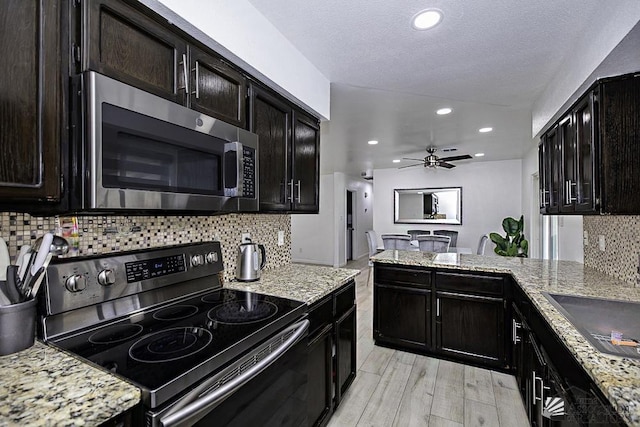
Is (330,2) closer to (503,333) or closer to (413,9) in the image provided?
(413,9)

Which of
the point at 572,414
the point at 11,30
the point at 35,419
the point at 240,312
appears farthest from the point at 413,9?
the point at 35,419

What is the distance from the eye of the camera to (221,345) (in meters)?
1.03

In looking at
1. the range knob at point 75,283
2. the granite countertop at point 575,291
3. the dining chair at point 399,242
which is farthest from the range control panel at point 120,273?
the dining chair at point 399,242

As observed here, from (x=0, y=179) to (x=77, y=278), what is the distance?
1.55 ft

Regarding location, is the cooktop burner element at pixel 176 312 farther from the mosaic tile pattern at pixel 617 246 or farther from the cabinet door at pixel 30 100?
the mosaic tile pattern at pixel 617 246

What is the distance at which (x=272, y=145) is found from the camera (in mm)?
1875

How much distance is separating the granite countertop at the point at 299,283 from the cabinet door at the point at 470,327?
1.11 metres

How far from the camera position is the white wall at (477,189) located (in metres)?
6.24

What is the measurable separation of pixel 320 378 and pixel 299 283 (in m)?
0.55

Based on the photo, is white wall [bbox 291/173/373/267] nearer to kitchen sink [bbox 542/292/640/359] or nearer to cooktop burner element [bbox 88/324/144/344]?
kitchen sink [bbox 542/292/640/359]

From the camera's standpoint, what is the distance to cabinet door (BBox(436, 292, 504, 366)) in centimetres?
255

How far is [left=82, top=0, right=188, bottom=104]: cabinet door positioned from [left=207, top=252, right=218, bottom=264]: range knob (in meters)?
0.83

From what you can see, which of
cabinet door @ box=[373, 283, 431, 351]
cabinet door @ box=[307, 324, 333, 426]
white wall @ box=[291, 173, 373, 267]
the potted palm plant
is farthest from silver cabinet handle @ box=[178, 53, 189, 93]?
white wall @ box=[291, 173, 373, 267]

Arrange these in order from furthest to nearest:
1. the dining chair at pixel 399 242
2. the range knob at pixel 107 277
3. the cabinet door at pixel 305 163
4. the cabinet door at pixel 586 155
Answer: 1. the dining chair at pixel 399 242
2. the cabinet door at pixel 305 163
3. the cabinet door at pixel 586 155
4. the range knob at pixel 107 277
